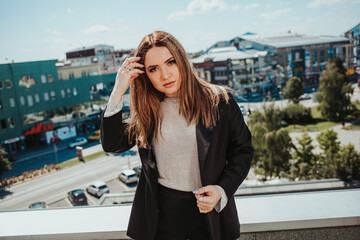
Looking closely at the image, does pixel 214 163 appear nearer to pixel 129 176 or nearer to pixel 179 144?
pixel 179 144

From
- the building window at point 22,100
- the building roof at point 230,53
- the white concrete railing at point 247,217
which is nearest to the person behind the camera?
the white concrete railing at point 247,217

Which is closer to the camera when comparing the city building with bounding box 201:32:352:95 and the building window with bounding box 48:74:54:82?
the building window with bounding box 48:74:54:82

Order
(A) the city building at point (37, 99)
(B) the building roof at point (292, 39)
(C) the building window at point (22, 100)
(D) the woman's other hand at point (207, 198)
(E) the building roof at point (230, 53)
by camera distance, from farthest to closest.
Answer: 1. (B) the building roof at point (292, 39)
2. (E) the building roof at point (230, 53)
3. (C) the building window at point (22, 100)
4. (A) the city building at point (37, 99)
5. (D) the woman's other hand at point (207, 198)

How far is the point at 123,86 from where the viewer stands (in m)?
0.69

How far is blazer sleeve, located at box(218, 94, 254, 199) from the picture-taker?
0.64 m

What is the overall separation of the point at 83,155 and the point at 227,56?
821 centimetres

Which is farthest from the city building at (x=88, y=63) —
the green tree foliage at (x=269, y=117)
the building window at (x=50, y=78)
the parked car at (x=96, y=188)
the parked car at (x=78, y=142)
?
the green tree foliage at (x=269, y=117)

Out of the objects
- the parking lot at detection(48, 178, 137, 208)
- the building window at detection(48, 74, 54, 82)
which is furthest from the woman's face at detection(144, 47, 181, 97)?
the building window at detection(48, 74, 54, 82)

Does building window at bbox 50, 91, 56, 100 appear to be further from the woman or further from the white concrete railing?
the woman

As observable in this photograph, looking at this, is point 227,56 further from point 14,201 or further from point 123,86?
point 123,86

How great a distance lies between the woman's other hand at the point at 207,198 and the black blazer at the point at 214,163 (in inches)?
1.2

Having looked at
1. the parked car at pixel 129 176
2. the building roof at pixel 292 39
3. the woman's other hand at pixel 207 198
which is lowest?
the parked car at pixel 129 176

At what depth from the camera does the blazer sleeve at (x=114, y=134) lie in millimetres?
686

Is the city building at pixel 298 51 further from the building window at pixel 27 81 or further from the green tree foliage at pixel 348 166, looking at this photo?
the building window at pixel 27 81
